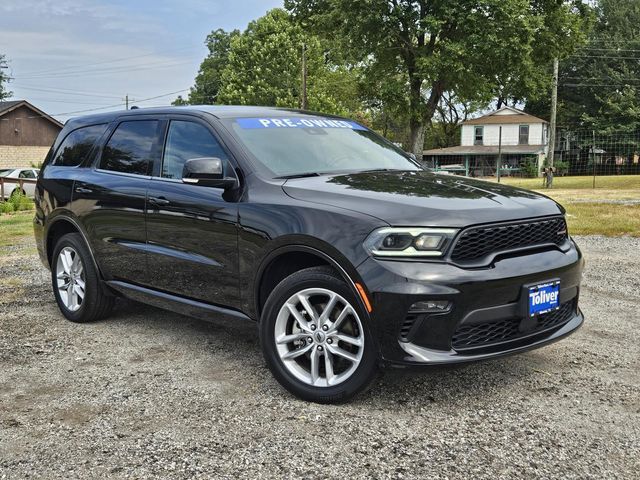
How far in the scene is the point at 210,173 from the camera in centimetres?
405

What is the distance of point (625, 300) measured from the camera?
6293 millimetres

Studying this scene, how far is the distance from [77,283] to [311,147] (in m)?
2.46

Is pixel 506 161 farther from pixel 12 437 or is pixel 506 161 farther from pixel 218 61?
pixel 12 437

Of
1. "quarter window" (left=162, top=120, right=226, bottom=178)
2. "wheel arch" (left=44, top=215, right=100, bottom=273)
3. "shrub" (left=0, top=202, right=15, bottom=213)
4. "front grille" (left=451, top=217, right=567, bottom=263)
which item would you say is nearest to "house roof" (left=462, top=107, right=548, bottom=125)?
"shrub" (left=0, top=202, right=15, bottom=213)

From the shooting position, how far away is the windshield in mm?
4328

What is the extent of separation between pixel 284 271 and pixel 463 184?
1284mm

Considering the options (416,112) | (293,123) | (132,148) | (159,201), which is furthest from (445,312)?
(416,112)

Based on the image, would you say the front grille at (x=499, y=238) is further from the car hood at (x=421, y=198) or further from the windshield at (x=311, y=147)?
the windshield at (x=311, y=147)

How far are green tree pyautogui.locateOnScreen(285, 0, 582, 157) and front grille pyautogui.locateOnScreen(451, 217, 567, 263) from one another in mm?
22739

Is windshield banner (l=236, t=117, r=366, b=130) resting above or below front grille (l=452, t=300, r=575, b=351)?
above

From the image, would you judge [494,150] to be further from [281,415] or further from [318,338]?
[281,415]

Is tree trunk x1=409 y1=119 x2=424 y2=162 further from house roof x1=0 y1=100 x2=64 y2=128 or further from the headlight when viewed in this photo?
house roof x1=0 y1=100 x2=64 y2=128

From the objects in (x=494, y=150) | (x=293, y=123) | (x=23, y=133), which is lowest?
(x=293, y=123)

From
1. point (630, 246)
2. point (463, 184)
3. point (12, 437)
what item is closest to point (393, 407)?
point (463, 184)
